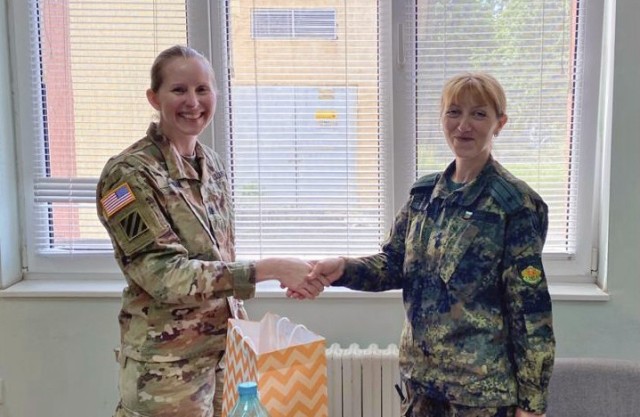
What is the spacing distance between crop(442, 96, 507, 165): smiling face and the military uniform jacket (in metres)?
0.60

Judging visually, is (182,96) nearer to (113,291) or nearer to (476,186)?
(476,186)

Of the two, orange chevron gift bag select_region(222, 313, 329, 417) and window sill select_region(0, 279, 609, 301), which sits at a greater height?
orange chevron gift bag select_region(222, 313, 329, 417)

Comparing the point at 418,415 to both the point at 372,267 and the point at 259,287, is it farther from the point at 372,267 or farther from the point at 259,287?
the point at 259,287

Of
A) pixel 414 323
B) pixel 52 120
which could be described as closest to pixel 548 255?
pixel 414 323

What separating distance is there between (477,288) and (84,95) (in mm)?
1735

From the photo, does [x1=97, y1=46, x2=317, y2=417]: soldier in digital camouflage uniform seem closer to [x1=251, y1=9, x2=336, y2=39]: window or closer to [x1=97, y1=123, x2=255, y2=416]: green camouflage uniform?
[x1=97, y1=123, x2=255, y2=416]: green camouflage uniform

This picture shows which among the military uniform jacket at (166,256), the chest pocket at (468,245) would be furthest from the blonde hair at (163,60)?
the chest pocket at (468,245)

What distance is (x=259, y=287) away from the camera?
2.12 m

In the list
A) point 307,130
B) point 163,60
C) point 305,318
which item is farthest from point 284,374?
point 307,130

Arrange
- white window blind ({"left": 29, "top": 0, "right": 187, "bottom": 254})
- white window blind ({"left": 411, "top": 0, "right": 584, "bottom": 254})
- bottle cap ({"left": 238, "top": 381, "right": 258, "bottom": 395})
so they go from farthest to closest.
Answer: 1. white window blind ({"left": 29, "top": 0, "right": 187, "bottom": 254})
2. white window blind ({"left": 411, "top": 0, "right": 584, "bottom": 254})
3. bottle cap ({"left": 238, "top": 381, "right": 258, "bottom": 395})

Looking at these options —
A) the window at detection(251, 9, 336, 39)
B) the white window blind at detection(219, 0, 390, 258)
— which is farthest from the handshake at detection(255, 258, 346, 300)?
the window at detection(251, 9, 336, 39)

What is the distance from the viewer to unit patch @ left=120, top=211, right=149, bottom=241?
130 cm

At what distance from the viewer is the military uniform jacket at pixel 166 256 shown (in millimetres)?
1299

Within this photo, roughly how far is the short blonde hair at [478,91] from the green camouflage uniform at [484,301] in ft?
0.47
